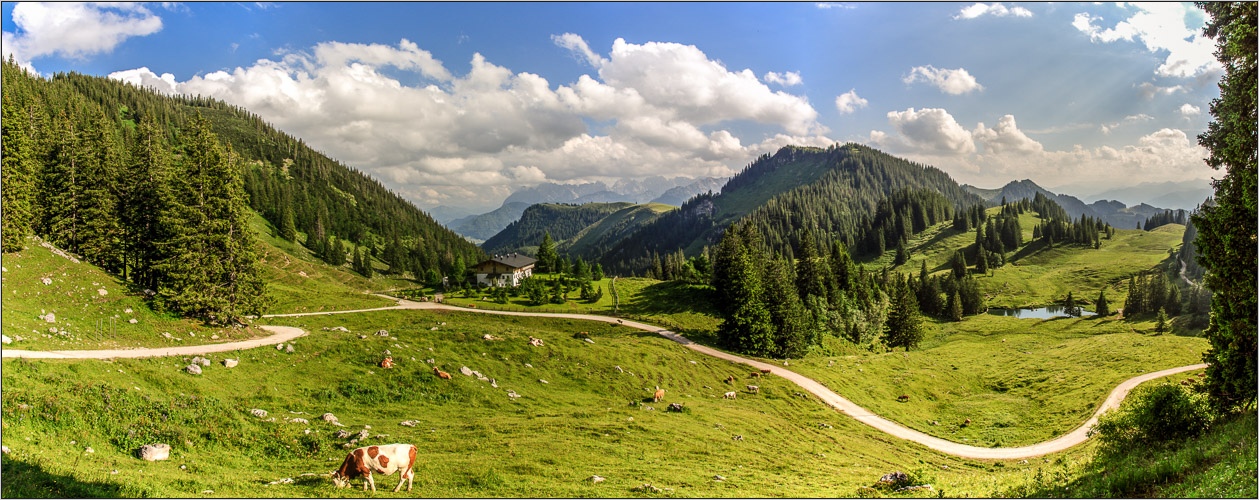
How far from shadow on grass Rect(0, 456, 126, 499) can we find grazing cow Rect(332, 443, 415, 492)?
582cm

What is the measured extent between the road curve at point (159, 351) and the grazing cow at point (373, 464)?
19637mm

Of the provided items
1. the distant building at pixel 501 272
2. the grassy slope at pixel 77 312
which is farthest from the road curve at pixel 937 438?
the distant building at pixel 501 272

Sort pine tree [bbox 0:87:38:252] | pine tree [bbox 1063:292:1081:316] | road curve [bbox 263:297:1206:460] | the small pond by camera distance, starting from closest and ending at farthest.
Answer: road curve [bbox 263:297:1206:460], pine tree [bbox 0:87:38:252], pine tree [bbox 1063:292:1081:316], the small pond

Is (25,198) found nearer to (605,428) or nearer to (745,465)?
(605,428)

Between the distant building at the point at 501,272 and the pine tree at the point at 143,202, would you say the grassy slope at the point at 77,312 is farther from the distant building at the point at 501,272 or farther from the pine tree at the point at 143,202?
the distant building at the point at 501,272

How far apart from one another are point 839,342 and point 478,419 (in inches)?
3071

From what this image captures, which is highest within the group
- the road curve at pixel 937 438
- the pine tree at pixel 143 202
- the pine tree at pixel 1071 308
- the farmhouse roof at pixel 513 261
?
the pine tree at pixel 143 202

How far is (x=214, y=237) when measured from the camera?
4562cm

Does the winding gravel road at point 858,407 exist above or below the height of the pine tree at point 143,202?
below

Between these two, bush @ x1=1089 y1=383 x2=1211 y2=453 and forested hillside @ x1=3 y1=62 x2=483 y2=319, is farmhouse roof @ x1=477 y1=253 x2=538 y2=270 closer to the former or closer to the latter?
forested hillside @ x1=3 y1=62 x2=483 y2=319

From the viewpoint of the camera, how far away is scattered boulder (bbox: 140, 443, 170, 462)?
19.3m

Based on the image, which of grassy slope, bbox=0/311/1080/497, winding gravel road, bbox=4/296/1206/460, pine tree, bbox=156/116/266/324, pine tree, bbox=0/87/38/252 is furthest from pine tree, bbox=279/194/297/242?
grassy slope, bbox=0/311/1080/497

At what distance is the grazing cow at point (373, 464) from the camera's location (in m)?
18.8

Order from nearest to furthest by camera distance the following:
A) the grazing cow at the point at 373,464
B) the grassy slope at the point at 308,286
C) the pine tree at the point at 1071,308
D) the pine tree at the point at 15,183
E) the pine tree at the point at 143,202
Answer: the grazing cow at the point at 373,464 < the pine tree at the point at 15,183 < the pine tree at the point at 143,202 < the grassy slope at the point at 308,286 < the pine tree at the point at 1071,308
